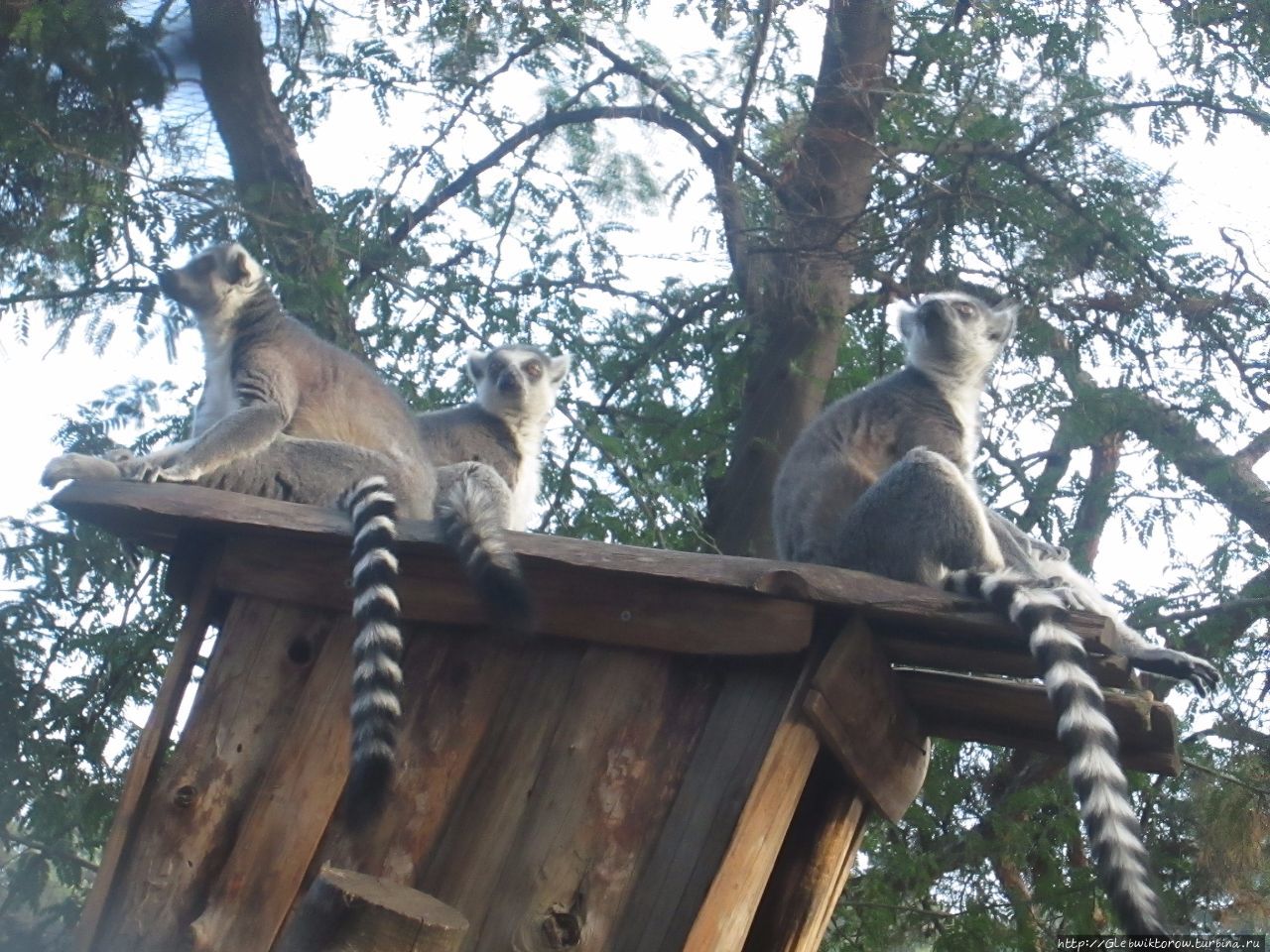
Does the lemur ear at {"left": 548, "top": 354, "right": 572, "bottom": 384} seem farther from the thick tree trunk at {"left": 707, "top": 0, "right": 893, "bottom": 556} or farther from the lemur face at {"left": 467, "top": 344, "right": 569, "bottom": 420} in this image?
the thick tree trunk at {"left": 707, "top": 0, "right": 893, "bottom": 556}

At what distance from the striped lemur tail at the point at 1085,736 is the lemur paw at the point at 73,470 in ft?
10.1

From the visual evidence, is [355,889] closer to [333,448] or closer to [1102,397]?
[333,448]

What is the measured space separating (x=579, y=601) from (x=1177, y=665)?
76.3 inches

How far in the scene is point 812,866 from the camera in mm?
4410

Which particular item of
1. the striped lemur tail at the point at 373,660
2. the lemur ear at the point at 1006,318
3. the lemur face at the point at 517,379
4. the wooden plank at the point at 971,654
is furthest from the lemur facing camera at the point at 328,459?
the lemur ear at the point at 1006,318

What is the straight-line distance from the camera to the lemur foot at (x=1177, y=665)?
4.34m

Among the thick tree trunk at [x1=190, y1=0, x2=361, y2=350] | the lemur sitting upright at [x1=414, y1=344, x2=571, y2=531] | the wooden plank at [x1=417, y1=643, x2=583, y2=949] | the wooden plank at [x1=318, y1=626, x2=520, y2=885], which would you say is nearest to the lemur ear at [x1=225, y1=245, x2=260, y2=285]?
the thick tree trunk at [x1=190, y1=0, x2=361, y2=350]

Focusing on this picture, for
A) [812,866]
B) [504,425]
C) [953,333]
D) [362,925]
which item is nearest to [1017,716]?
[812,866]

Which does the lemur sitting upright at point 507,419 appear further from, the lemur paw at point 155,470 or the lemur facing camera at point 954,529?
the lemur facing camera at point 954,529

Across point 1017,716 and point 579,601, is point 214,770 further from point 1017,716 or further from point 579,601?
point 1017,716

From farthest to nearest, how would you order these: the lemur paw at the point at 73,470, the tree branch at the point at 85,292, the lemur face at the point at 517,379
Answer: the lemur face at the point at 517,379 < the tree branch at the point at 85,292 < the lemur paw at the point at 73,470

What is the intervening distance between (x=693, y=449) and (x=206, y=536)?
12.6ft

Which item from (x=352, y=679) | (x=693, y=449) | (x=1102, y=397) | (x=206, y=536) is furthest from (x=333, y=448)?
(x=1102, y=397)

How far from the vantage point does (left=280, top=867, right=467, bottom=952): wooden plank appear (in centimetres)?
301
